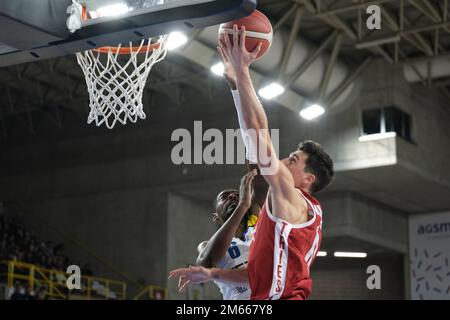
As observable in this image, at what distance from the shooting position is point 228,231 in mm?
4836

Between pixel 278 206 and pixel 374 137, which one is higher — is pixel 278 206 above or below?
below

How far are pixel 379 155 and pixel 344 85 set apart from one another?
69.3 inches

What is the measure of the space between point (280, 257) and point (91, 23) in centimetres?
203

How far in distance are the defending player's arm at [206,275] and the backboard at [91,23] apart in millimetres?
1405

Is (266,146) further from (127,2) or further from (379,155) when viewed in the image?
(379,155)

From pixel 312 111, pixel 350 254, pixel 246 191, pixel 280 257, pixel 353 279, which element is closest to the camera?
pixel 280 257

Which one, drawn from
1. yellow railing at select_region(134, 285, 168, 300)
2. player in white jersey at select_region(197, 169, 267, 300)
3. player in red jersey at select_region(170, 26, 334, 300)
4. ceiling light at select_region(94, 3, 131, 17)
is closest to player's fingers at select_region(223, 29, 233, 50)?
player in red jersey at select_region(170, 26, 334, 300)

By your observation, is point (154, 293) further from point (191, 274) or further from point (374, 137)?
point (191, 274)

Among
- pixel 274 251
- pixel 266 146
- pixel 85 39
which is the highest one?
pixel 85 39

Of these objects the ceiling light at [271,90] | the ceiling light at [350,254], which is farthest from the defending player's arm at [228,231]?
the ceiling light at [350,254]

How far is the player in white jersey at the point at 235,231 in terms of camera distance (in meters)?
4.81

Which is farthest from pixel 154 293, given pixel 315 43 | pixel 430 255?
pixel 430 255

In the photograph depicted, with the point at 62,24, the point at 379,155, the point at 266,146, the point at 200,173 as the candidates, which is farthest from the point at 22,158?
the point at 266,146

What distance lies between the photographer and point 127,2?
5.28 meters
